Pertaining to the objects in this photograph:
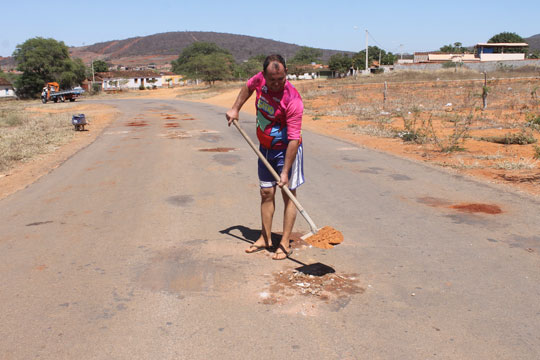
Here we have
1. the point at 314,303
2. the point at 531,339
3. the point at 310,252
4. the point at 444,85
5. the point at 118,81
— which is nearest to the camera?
the point at 531,339

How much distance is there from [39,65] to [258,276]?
6894 cm

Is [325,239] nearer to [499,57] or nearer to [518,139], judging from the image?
[518,139]

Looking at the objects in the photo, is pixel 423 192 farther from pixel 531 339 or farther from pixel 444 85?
pixel 444 85

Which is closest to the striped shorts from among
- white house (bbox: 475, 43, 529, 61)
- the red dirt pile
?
the red dirt pile

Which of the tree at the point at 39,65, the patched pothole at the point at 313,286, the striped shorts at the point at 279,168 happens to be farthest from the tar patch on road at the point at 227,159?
the tree at the point at 39,65

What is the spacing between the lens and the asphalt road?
2914 mm

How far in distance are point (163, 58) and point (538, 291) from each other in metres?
203

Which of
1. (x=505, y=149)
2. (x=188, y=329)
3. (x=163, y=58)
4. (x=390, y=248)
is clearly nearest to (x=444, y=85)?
(x=505, y=149)

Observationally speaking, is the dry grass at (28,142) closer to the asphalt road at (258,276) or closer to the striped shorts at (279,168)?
the asphalt road at (258,276)

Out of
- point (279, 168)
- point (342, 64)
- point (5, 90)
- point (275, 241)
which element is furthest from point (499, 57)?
point (279, 168)

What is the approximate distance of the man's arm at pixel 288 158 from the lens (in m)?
3.97

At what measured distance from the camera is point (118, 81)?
300 feet

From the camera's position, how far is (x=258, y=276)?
12.8 feet

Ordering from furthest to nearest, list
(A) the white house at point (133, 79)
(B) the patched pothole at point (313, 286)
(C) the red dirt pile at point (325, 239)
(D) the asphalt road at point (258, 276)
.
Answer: (A) the white house at point (133, 79), (C) the red dirt pile at point (325, 239), (B) the patched pothole at point (313, 286), (D) the asphalt road at point (258, 276)
